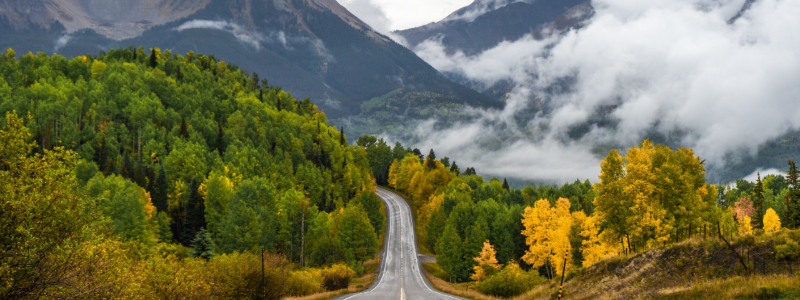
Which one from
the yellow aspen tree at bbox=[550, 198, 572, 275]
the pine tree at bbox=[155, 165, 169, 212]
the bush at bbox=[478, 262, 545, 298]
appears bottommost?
the bush at bbox=[478, 262, 545, 298]

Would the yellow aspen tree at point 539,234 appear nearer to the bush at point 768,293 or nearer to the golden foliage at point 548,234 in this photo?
the golden foliage at point 548,234

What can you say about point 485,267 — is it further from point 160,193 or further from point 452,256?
point 160,193

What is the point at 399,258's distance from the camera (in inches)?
3765

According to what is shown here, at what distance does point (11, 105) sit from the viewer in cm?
10050

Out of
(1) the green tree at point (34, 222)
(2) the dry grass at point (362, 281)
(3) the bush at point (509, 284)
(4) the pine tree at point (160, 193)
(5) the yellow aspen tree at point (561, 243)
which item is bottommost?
(2) the dry grass at point (362, 281)

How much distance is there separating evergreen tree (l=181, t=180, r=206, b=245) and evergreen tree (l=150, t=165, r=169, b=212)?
23.5 ft

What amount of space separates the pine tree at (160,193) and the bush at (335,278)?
137 feet

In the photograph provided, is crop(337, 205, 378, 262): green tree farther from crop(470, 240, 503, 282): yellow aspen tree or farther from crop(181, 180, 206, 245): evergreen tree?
crop(181, 180, 206, 245): evergreen tree

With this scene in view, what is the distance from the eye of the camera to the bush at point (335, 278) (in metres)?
59.3

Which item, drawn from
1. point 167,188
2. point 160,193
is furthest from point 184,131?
point 160,193

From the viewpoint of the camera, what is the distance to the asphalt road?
58.6 metres

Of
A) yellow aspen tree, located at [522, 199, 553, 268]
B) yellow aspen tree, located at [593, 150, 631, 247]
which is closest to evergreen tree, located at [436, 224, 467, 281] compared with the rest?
yellow aspen tree, located at [522, 199, 553, 268]

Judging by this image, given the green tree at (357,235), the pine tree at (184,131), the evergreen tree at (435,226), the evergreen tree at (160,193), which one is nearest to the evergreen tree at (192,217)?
the evergreen tree at (160,193)

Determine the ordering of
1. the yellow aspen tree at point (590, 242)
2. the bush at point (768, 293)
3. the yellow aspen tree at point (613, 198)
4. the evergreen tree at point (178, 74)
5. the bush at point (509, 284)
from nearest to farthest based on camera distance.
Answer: the bush at point (768, 293) → the yellow aspen tree at point (613, 198) → the bush at point (509, 284) → the yellow aspen tree at point (590, 242) → the evergreen tree at point (178, 74)
